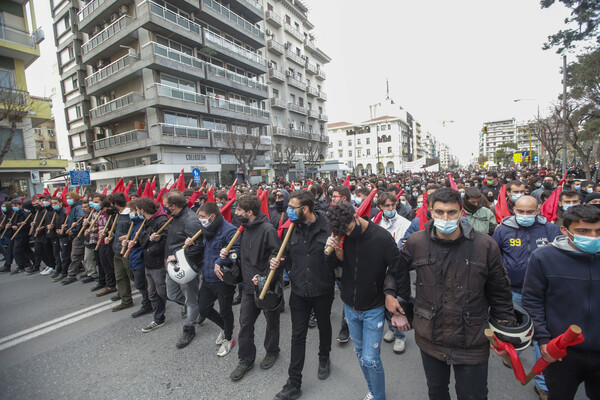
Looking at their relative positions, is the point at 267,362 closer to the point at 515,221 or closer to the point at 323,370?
the point at 323,370

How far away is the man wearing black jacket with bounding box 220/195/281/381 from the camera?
3.17 m

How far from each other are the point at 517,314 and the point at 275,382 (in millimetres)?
2405

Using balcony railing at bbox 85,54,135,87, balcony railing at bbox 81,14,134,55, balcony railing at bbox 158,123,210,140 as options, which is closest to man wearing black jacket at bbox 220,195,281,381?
balcony railing at bbox 158,123,210,140

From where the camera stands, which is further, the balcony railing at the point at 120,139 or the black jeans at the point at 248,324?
the balcony railing at the point at 120,139

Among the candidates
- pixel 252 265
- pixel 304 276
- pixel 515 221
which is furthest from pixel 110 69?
pixel 515 221

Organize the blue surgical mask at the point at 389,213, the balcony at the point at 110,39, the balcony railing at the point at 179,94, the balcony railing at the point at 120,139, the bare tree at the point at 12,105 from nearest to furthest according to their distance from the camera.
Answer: the blue surgical mask at the point at 389,213, the bare tree at the point at 12,105, the balcony railing at the point at 179,94, the balcony at the point at 110,39, the balcony railing at the point at 120,139

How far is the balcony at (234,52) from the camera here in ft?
81.8

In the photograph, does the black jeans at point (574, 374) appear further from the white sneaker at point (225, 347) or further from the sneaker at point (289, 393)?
the white sneaker at point (225, 347)

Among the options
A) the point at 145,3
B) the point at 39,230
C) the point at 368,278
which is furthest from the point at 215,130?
the point at 368,278

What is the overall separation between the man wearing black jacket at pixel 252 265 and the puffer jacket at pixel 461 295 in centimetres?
161

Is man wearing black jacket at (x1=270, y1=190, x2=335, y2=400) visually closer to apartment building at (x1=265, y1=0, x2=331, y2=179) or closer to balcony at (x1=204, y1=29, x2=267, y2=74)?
balcony at (x1=204, y1=29, x2=267, y2=74)

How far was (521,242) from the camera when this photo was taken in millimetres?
2934

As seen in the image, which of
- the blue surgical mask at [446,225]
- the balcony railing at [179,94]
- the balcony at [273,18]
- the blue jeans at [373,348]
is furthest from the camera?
the balcony at [273,18]

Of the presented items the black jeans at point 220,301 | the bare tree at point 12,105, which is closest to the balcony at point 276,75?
the bare tree at point 12,105
